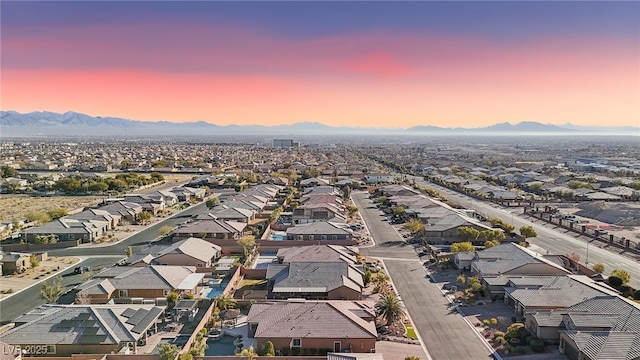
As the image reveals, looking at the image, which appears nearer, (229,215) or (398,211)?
(229,215)

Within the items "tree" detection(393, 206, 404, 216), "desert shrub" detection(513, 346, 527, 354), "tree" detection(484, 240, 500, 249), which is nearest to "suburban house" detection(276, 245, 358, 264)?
"tree" detection(484, 240, 500, 249)

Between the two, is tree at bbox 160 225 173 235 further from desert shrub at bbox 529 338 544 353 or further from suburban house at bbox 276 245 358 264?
desert shrub at bbox 529 338 544 353

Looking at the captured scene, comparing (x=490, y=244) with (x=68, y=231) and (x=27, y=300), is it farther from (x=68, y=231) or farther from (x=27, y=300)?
(x=68, y=231)

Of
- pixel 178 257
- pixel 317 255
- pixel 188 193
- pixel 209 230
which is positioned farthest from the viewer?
pixel 188 193

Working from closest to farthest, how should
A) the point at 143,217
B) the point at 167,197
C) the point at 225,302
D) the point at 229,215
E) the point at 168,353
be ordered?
the point at 168,353 → the point at 225,302 → the point at 229,215 → the point at 143,217 → the point at 167,197

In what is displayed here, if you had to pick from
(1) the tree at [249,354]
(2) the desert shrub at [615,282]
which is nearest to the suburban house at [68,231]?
(1) the tree at [249,354]

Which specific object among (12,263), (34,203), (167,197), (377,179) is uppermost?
(167,197)

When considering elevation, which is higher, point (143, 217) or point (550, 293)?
point (550, 293)

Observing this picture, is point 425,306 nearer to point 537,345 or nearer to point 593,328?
point 537,345

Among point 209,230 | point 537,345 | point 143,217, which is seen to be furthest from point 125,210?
point 537,345
